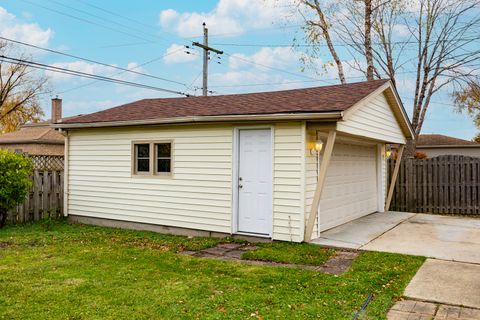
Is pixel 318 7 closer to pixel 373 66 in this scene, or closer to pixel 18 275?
pixel 373 66

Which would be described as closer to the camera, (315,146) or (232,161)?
(315,146)

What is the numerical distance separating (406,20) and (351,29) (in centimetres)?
237

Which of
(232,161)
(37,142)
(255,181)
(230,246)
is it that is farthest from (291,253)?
(37,142)

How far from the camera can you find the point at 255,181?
26.3 feet

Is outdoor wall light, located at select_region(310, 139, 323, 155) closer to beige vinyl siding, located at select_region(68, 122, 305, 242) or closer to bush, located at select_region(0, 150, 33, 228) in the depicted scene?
beige vinyl siding, located at select_region(68, 122, 305, 242)

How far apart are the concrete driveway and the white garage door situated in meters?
0.27

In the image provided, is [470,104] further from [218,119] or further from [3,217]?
[3,217]

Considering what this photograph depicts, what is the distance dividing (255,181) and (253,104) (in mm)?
1857

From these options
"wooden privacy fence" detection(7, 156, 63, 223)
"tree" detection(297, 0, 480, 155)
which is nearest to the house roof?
"wooden privacy fence" detection(7, 156, 63, 223)

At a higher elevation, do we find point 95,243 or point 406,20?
point 406,20

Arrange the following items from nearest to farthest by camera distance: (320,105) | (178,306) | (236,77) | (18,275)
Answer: (178,306) < (18,275) < (320,105) < (236,77)

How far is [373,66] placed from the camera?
1886 centimetres

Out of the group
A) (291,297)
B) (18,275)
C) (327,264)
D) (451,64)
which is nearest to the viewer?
(291,297)

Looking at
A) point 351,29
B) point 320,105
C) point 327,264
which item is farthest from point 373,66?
point 327,264
